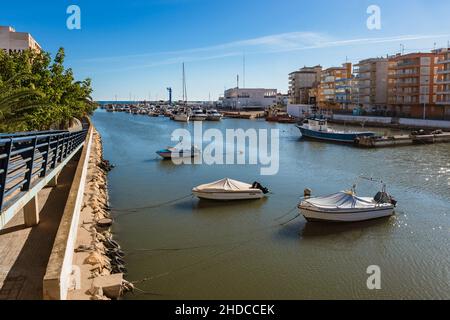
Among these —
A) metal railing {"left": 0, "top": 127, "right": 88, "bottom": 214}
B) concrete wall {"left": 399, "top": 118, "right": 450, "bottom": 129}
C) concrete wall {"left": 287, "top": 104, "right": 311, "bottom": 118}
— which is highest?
concrete wall {"left": 287, "top": 104, "right": 311, "bottom": 118}

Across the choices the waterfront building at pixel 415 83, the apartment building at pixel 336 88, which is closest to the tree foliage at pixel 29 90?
the waterfront building at pixel 415 83

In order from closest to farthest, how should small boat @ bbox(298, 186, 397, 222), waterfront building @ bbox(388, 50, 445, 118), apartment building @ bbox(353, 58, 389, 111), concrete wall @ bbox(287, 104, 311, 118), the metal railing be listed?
1. the metal railing
2. small boat @ bbox(298, 186, 397, 222)
3. waterfront building @ bbox(388, 50, 445, 118)
4. apartment building @ bbox(353, 58, 389, 111)
5. concrete wall @ bbox(287, 104, 311, 118)

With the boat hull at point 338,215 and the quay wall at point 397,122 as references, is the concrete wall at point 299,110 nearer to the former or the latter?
the quay wall at point 397,122

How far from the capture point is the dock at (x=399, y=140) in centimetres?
4916

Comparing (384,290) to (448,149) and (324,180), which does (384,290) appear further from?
(448,149)

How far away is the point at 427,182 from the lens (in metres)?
27.5

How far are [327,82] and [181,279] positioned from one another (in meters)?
109

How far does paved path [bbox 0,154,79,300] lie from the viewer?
8752 mm

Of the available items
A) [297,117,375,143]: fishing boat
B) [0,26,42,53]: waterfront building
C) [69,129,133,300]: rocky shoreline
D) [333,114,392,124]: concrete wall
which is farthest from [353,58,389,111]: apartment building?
[69,129,133,300]: rocky shoreline

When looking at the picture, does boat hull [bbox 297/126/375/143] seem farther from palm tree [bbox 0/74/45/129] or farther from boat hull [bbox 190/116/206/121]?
boat hull [bbox 190/116/206/121]

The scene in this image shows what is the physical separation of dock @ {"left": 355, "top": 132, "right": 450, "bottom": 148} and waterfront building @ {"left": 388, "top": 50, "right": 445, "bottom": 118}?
1937cm

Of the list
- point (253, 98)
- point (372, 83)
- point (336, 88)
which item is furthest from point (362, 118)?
point (253, 98)

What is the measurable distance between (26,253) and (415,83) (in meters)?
81.1
